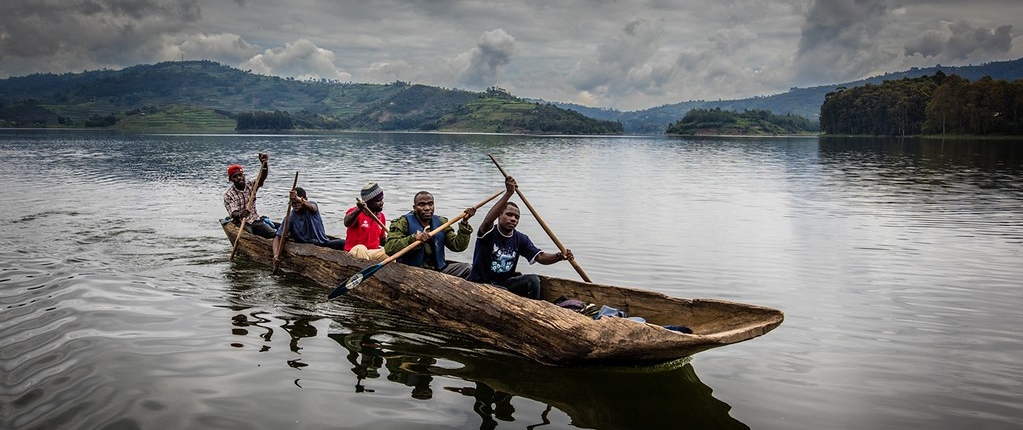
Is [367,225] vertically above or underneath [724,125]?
underneath

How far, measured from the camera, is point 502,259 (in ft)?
31.0

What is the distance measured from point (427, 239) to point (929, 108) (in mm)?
110142

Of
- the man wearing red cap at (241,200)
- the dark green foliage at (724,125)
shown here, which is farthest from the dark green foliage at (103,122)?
the man wearing red cap at (241,200)

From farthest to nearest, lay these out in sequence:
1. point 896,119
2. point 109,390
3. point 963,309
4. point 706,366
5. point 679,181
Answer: point 896,119
point 679,181
point 963,309
point 706,366
point 109,390

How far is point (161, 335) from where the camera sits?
29.5 ft

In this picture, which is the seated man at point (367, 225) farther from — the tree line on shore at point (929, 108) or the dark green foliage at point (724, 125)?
the dark green foliage at point (724, 125)

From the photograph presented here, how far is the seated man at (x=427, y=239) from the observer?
10344 millimetres

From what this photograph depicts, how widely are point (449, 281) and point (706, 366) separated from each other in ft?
11.2

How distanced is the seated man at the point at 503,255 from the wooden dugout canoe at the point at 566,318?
1.36 ft

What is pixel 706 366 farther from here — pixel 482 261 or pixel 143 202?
pixel 143 202

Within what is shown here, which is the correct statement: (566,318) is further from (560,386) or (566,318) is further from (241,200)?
(241,200)

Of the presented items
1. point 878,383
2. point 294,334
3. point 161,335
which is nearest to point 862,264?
point 878,383

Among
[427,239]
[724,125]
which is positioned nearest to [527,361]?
[427,239]

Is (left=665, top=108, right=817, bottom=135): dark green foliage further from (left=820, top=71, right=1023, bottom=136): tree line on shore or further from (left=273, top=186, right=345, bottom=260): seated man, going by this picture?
(left=273, top=186, right=345, bottom=260): seated man
